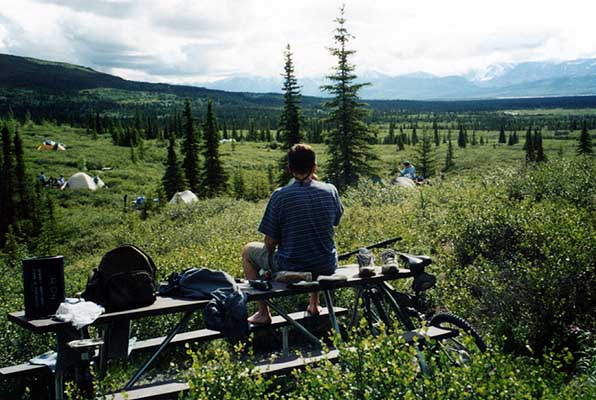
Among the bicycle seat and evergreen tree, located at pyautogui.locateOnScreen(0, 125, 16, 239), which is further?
evergreen tree, located at pyautogui.locateOnScreen(0, 125, 16, 239)

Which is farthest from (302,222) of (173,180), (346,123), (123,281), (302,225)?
(173,180)

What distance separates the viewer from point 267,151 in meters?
101

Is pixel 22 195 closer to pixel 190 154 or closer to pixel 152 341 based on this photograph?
pixel 190 154

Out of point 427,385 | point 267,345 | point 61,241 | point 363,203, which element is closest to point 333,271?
point 267,345

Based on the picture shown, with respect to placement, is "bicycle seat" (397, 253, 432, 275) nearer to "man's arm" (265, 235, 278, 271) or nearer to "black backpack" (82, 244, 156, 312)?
"man's arm" (265, 235, 278, 271)

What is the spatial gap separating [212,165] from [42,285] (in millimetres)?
49504

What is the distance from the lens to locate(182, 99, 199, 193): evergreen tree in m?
53.6

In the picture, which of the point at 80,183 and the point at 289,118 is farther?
the point at 80,183

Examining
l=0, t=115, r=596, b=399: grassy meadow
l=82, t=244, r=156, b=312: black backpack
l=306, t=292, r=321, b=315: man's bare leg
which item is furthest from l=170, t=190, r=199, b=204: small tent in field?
l=82, t=244, r=156, b=312: black backpack

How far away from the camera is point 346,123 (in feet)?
120

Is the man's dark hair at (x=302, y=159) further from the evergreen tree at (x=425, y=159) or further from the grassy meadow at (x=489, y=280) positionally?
the evergreen tree at (x=425, y=159)

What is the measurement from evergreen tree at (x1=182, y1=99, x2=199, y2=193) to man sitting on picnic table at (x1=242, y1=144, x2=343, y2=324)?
48713mm

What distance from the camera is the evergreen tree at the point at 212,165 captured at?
52.3 m

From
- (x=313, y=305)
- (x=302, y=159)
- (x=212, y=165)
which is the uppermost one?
(x=302, y=159)
